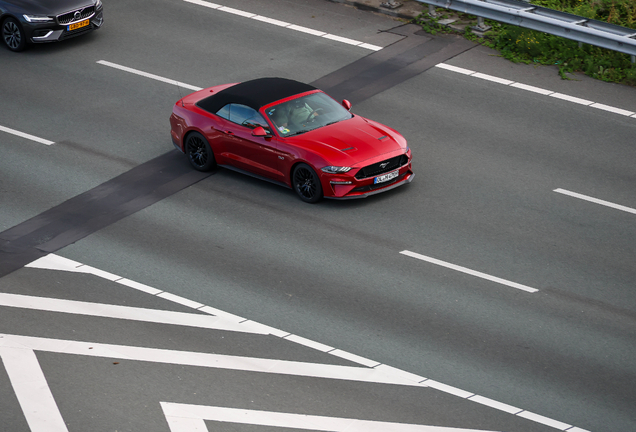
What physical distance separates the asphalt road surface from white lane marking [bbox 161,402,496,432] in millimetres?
39

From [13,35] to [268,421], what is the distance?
14.1 meters

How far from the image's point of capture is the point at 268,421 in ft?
33.0

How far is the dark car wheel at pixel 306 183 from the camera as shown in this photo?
573 inches

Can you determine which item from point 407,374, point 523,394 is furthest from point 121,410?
point 523,394

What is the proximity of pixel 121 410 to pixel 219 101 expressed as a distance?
6.91 meters

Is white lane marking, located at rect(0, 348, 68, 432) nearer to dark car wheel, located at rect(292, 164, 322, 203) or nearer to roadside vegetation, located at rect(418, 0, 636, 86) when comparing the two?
dark car wheel, located at rect(292, 164, 322, 203)

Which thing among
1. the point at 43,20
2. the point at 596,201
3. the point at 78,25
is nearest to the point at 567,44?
the point at 596,201

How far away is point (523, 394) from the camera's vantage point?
34.1ft

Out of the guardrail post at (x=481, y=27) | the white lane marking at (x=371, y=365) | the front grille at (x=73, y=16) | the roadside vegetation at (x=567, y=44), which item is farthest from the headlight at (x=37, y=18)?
the guardrail post at (x=481, y=27)

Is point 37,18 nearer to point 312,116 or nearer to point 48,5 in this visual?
point 48,5

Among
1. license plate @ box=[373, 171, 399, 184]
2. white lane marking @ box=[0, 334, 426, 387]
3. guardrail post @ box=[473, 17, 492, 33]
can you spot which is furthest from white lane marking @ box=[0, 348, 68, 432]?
guardrail post @ box=[473, 17, 492, 33]

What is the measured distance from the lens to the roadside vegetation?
19.0 metres

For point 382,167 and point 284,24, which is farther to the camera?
point 284,24

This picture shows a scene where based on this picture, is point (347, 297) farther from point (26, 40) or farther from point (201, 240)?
point (26, 40)
